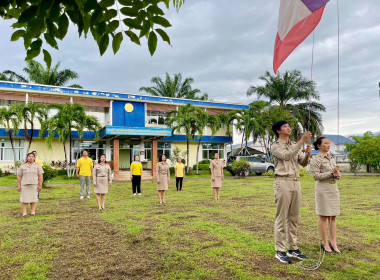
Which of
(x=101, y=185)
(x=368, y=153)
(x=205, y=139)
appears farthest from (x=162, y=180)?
(x=368, y=153)

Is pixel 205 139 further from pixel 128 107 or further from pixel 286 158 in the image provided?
pixel 286 158

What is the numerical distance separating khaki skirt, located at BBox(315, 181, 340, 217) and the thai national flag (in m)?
2.00

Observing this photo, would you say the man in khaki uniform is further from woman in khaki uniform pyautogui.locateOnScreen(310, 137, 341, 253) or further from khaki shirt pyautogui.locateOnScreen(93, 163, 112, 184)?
khaki shirt pyautogui.locateOnScreen(93, 163, 112, 184)

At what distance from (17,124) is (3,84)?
4.19 meters

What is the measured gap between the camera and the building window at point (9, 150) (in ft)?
72.1

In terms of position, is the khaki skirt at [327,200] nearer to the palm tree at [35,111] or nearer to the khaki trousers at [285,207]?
the khaki trousers at [285,207]

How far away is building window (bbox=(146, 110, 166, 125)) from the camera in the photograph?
26.9 metres

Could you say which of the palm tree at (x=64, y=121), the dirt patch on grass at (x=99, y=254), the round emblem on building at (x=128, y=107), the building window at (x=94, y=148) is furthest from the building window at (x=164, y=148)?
the dirt patch on grass at (x=99, y=254)

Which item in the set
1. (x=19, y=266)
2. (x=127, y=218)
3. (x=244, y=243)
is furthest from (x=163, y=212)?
(x=19, y=266)

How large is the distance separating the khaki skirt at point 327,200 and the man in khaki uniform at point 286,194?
0.49 meters

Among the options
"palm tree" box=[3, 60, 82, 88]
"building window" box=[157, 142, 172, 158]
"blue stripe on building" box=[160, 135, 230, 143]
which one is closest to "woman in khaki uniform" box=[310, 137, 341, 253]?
"blue stripe on building" box=[160, 135, 230, 143]

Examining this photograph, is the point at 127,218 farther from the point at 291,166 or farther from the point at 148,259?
the point at 291,166

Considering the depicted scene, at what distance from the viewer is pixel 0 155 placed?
21.9 metres

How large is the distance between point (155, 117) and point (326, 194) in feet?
77.7
